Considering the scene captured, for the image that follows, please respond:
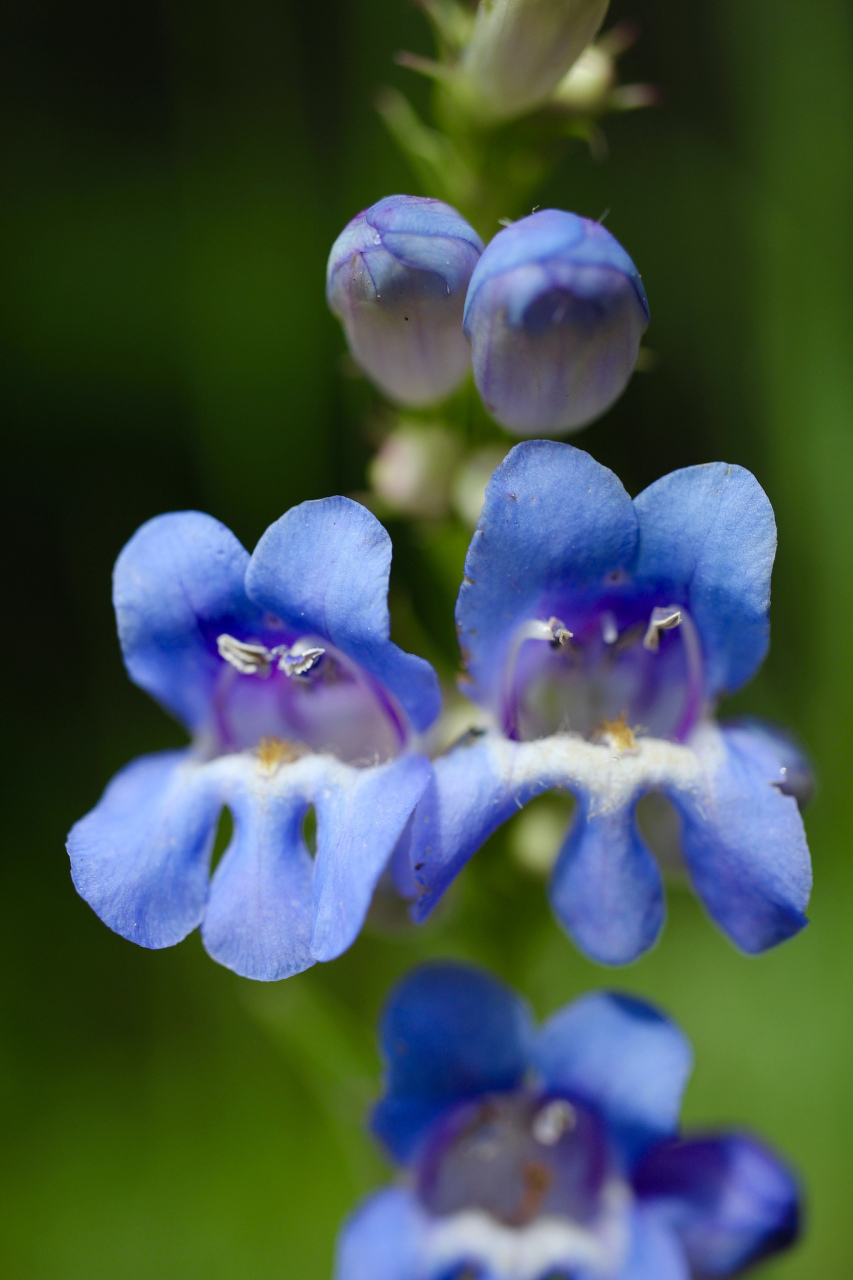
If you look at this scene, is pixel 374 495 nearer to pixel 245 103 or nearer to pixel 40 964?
pixel 40 964

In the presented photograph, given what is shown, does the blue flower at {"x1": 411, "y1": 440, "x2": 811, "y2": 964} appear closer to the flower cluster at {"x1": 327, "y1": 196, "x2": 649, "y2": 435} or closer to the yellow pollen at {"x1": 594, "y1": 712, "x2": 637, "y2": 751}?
the yellow pollen at {"x1": 594, "y1": 712, "x2": 637, "y2": 751}

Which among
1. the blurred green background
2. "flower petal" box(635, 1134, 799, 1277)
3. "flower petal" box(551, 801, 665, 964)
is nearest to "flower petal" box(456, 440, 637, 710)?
"flower petal" box(551, 801, 665, 964)

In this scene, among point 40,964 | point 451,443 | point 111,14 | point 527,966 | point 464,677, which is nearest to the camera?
point 464,677

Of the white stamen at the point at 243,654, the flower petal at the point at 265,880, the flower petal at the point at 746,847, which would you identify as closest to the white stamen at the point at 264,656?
the white stamen at the point at 243,654

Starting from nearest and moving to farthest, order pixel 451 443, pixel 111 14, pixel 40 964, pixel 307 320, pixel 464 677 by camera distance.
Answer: pixel 464 677
pixel 451 443
pixel 40 964
pixel 307 320
pixel 111 14

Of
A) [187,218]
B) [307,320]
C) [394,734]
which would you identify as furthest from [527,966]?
[187,218]

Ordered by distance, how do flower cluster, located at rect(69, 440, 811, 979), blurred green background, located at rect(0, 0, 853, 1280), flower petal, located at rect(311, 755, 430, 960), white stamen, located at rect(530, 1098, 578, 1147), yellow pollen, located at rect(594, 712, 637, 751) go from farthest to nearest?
blurred green background, located at rect(0, 0, 853, 1280) < white stamen, located at rect(530, 1098, 578, 1147) < yellow pollen, located at rect(594, 712, 637, 751) < flower cluster, located at rect(69, 440, 811, 979) < flower petal, located at rect(311, 755, 430, 960)

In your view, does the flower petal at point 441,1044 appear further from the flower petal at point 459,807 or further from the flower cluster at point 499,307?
the flower cluster at point 499,307
